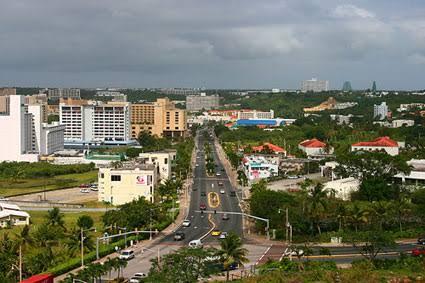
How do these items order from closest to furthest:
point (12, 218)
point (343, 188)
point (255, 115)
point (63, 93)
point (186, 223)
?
point (12, 218), point (186, 223), point (343, 188), point (255, 115), point (63, 93)

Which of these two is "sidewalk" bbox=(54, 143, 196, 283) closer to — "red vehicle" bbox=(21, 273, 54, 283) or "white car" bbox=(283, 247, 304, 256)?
"red vehicle" bbox=(21, 273, 54, 283)

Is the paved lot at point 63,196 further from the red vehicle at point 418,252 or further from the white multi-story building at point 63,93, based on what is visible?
the white multi-story building at point 63,93

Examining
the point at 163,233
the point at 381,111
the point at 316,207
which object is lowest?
the point at 163,233

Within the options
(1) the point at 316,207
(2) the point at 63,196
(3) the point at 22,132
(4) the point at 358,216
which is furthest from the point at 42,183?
(4) the point at 358,216

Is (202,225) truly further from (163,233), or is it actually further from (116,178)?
(116,178)

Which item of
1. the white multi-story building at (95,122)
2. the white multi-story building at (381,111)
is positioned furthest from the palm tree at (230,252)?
the white multi-story building at (381,111)
